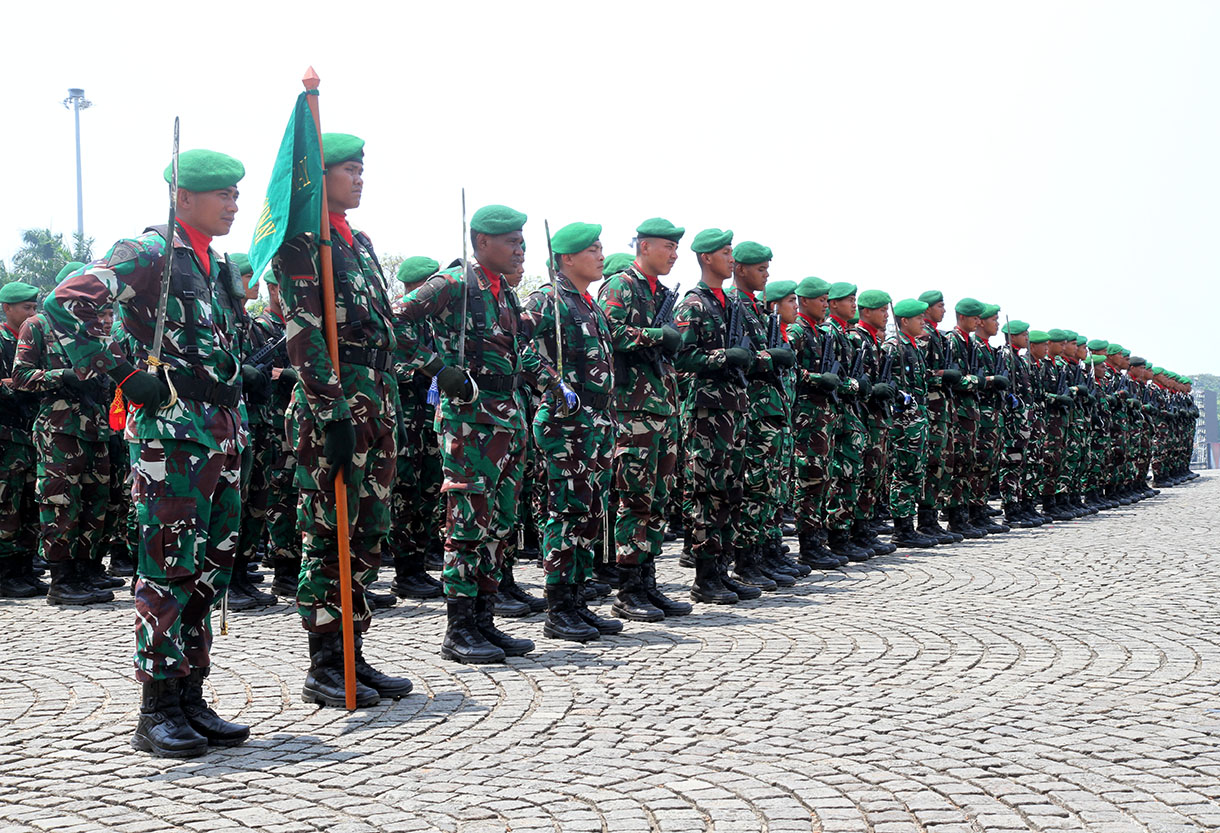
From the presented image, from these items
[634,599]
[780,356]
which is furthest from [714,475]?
[634,599]

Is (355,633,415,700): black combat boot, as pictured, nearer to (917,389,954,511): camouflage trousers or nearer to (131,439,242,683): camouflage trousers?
(131,439,242,683): camouflage trousers

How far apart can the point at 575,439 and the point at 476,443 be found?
931 mm

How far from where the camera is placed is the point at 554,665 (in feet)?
21.6

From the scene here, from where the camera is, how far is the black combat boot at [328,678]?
5.67 metres

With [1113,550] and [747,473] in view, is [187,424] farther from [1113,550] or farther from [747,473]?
[1113,550]

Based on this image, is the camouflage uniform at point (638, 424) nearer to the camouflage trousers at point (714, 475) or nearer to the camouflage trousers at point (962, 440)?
the camouflage trousers at point (714, 475)

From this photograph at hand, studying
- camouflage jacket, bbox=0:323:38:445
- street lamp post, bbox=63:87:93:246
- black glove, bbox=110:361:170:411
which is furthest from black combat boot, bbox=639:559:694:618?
street lamp post, bbox=63:87:93:246

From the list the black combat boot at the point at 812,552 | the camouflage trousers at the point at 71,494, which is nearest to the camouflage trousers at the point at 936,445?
the black combat boot at the point at 812,552

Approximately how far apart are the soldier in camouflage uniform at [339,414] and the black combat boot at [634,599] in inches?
100

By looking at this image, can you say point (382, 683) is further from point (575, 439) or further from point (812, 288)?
point (812, 288)

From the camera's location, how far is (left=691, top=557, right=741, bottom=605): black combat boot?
898 centimetres

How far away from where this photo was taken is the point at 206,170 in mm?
5320

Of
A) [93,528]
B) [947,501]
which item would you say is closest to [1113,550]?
[947,501]

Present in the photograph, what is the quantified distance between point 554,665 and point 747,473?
12.0ft
